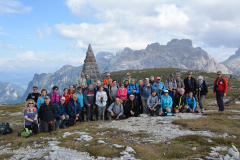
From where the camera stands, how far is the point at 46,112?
44.2ft

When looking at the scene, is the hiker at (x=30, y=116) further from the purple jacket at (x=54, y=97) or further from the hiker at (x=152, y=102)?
the hiker at (x=152, y=102)

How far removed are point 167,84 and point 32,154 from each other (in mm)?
13452

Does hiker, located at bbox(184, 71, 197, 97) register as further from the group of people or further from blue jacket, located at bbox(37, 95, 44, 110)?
blue jacket, located at bbox(37, 95, 44, 110)

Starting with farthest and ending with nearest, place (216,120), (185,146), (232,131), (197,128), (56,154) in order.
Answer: (216,120) < (197,128) < (232,131) < (185,146) < (56,154)

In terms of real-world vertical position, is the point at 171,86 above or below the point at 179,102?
above

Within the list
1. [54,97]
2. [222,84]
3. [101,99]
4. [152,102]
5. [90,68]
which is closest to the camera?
[54,97]

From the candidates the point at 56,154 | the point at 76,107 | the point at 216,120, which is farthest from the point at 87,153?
the point at 216,120

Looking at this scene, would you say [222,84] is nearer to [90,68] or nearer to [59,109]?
[59,109]

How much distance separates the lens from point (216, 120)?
13.8 m

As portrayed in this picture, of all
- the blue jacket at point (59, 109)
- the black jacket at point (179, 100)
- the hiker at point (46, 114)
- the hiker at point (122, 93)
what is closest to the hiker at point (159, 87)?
the black jacket at point (179, 100)

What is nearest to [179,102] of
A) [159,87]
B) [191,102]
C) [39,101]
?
[191,102]

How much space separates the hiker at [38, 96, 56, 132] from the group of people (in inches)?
28.4

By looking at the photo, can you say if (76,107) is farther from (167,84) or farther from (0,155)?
(167,84)

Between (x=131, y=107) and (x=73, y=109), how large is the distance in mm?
5742
